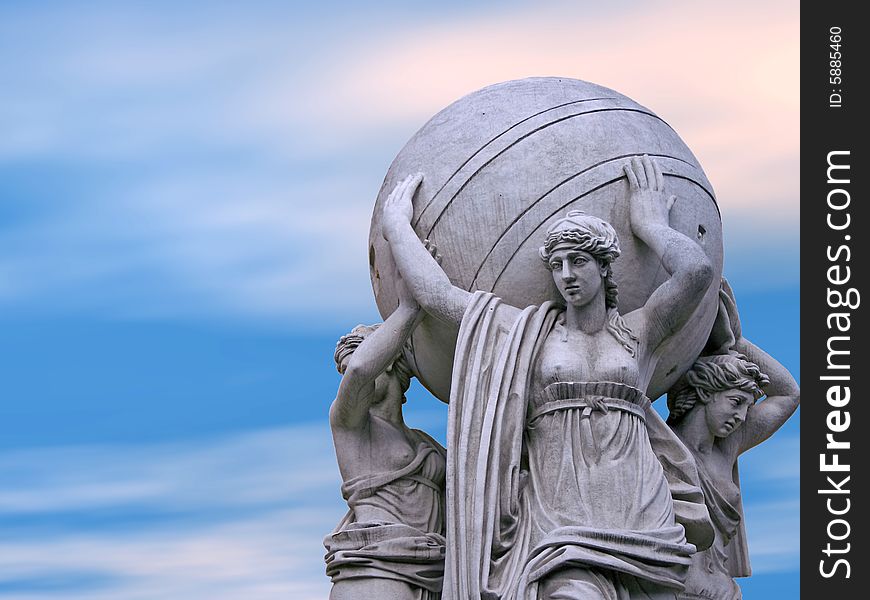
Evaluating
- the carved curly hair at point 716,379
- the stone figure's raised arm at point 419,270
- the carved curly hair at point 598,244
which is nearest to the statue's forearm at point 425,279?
the stone figure's raised arm at point 419,270

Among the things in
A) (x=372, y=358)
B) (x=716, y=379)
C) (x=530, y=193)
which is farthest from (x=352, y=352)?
(x=716, y=379)

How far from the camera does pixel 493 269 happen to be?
57.0 feet

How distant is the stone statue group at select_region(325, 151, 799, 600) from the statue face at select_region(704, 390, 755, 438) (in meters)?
0.01

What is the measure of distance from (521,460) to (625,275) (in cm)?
160

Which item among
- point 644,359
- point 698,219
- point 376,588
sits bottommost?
point 376,588

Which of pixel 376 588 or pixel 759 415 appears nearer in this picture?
pixel 376 588

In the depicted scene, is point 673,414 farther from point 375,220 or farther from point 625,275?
point 375,220

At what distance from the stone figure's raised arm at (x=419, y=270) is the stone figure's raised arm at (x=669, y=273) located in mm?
1303

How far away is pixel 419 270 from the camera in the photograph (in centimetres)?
1728

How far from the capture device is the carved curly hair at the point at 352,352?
18.1 m

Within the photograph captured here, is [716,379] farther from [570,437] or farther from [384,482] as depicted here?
[384,482]

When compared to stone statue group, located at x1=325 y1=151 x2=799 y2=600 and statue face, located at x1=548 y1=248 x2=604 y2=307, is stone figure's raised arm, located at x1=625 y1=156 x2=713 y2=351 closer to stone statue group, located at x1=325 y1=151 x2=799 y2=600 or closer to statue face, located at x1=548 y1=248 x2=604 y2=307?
stone statue group, located at x1=325 y1=151 x2=799 y2=600

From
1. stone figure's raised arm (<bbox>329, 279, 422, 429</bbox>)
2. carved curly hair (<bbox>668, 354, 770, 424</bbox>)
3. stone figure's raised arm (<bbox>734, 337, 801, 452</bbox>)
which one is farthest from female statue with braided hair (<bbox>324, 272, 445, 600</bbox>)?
stone figure's raised arm (<bbox>734, 337, 801, 452</bbox>)
